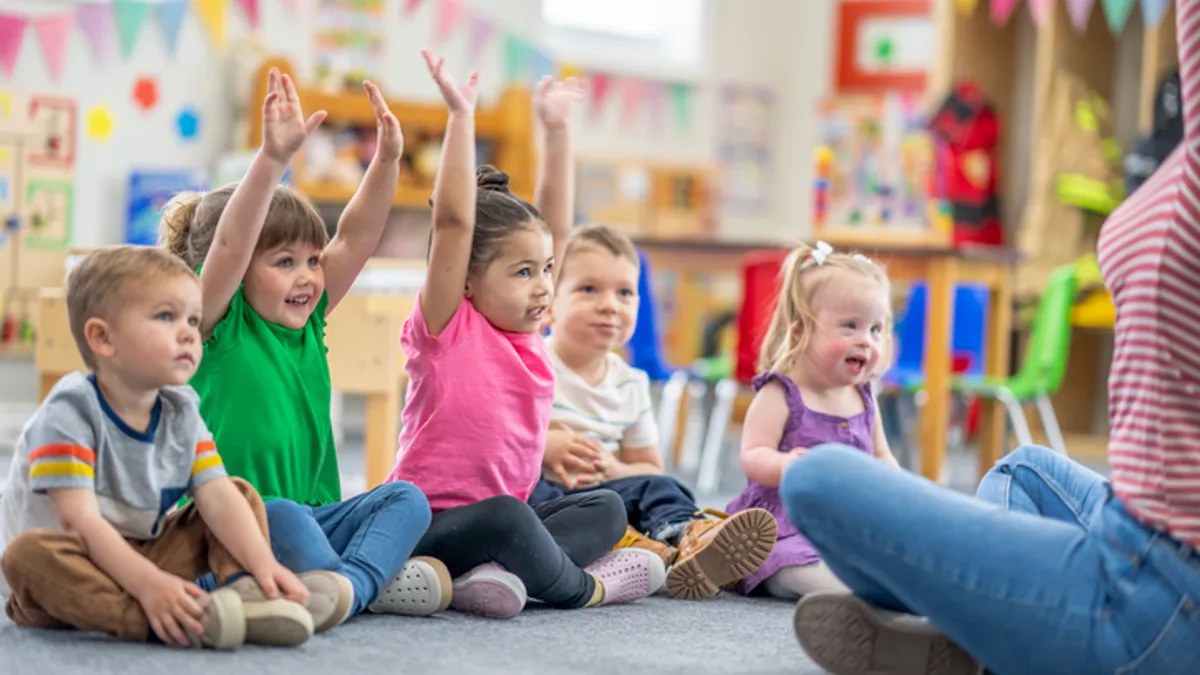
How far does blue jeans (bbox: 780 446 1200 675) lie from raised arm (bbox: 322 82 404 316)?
842 millimetres

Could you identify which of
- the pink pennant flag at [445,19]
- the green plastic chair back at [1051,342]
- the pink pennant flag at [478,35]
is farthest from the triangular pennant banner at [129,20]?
the green plastic chair back at [1051,342]

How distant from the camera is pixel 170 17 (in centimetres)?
504

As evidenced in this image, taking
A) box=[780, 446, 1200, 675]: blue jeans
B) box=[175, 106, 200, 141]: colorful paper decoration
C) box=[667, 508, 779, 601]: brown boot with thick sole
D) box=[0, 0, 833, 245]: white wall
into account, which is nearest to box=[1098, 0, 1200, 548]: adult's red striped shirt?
box=[780, 446, 1200, 675]: blue jeans

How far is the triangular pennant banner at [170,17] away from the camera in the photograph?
5.04m

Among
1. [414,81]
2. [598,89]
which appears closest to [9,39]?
[414,81]

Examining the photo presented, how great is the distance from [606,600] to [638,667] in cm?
45

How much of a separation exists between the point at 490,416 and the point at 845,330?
2.01 ft

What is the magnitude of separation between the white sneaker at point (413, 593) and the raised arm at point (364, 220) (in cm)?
42

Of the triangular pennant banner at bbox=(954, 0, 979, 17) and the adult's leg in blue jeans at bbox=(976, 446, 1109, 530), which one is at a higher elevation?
the triangular pennant banner at bbox=(954, 0, 979, 17)

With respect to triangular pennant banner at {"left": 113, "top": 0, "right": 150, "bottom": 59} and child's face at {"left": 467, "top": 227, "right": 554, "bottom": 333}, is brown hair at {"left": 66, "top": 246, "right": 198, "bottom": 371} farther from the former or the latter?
triangular pennant banner at {"left": 113, "top": 0, "right": 150, "bottom": 59}

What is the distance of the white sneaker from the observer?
6.36 ft

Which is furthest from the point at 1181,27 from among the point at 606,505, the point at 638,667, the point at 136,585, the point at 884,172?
the point at 884,172

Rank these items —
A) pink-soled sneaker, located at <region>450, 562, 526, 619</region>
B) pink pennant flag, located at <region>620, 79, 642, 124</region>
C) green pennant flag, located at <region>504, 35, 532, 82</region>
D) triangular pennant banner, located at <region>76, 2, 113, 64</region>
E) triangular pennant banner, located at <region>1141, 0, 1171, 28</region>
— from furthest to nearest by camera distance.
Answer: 1. pink pennant flag, located at <region>620, 79, 642, 124</region>
2. green pennant flag, located at <region>504, 35, 532, 82</region>
3. triangular pennant banner, located at <region>1141, 0, 1171, 28</region>
4. triangular pennant banner, located at <region>76, 2, 113, 64</region>
5. pink-soled sneaker, located at <region>450, 562, 526, 619</region>

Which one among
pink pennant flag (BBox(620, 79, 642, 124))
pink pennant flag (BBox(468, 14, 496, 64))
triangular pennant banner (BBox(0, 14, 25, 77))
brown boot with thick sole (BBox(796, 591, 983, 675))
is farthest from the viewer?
pink pennant flag (BBox(620, 79, 642, 124))
